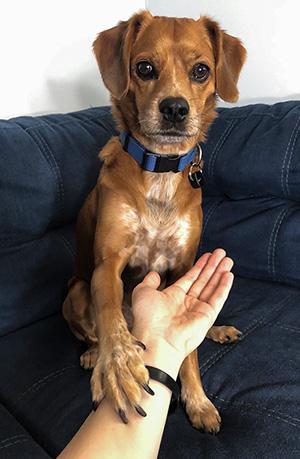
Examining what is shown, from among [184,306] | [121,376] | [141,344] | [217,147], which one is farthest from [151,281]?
[217,147]

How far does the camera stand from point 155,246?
5.08 feet

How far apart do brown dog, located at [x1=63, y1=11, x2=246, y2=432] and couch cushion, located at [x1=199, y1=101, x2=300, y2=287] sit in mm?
379

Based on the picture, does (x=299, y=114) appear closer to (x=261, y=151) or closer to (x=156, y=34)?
(x=261, y=151)

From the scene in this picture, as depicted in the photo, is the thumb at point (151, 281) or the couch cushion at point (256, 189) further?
the couch cushion at point (256, 189)

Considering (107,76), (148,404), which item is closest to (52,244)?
(107,76)

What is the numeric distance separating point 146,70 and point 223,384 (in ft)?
3.34

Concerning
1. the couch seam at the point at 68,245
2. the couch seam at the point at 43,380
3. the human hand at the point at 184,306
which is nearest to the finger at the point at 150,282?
the human hand at the point at 184,306

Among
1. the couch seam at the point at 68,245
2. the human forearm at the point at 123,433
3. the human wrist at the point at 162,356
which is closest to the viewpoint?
the human forearm at the point at 123,433

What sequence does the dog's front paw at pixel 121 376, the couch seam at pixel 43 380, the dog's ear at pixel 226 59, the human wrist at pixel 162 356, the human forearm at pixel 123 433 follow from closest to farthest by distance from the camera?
1. the human forearm at pixel 123 433
2. the dog's front paw at pixel 121 376
3. the human wrist at pixel 162 356
4. the couch seam at pixel 43 380
5. the dog's ear at pixel 226 59

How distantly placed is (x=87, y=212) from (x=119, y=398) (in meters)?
0.85

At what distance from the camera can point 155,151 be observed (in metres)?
1.50

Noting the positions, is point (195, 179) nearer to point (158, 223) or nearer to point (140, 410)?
point (158, 223)

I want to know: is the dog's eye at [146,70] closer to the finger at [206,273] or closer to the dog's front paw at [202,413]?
the finger at [206,273]

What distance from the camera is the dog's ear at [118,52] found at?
4.70ft
